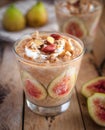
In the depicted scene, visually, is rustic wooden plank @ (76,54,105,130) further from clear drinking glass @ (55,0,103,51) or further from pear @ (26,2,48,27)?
pear @ (26,2,48,27)

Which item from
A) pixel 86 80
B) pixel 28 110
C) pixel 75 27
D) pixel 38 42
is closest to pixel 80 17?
pixel 75 27

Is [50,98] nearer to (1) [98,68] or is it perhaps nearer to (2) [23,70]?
(2) [23,70]

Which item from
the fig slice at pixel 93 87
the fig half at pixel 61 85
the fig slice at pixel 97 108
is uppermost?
the fig half at pixel 61 85

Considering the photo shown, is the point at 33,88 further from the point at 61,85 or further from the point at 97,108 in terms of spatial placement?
the point at 97,108

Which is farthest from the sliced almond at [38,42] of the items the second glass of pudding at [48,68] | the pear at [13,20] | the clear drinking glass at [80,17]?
the pear at [13,20]

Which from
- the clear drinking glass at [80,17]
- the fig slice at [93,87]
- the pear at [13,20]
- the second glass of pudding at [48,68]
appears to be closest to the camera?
the second glass of pudding at [48,68]

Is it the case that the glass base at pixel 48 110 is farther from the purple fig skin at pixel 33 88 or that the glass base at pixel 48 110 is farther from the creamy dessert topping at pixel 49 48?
the creamy dessert topping at pixel 49 48
